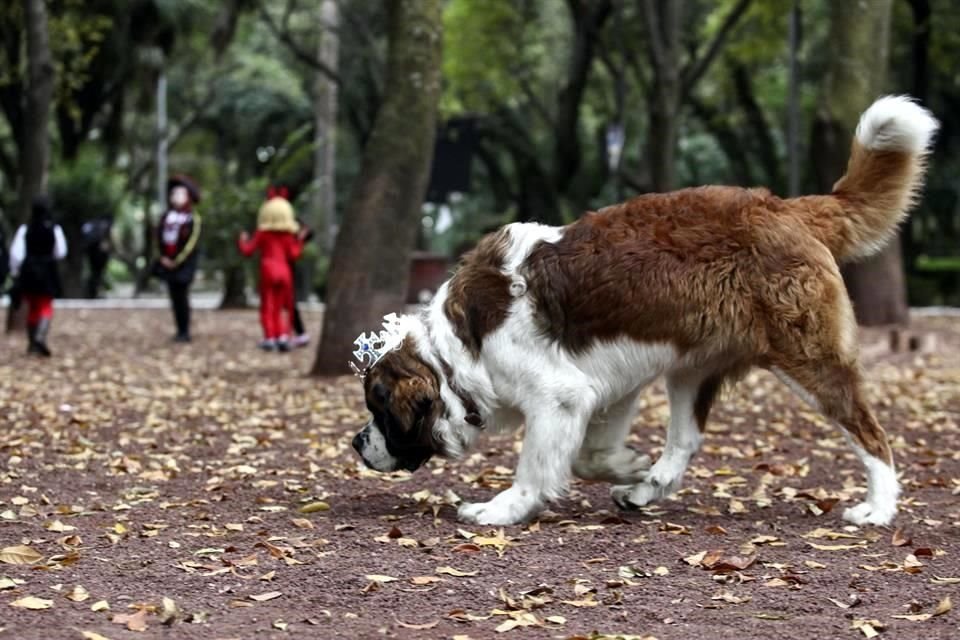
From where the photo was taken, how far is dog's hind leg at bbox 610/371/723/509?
300 inches

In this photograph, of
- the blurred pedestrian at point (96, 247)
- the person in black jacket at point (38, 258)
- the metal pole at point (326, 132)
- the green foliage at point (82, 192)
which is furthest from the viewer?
the metal pole at point (326, 132)

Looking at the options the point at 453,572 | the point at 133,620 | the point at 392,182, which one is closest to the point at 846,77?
the point at 392,182

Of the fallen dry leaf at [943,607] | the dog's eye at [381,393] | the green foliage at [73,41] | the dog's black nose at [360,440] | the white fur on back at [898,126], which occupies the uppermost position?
the green foliage at [73,41]

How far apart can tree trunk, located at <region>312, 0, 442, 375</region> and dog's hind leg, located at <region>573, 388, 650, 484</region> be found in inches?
266

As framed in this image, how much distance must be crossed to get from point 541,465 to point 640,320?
83 cm

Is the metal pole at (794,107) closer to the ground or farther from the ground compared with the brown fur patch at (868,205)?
farther from the ground

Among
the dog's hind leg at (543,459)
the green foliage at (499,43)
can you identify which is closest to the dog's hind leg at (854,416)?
the dog's hind leg at (543,459)

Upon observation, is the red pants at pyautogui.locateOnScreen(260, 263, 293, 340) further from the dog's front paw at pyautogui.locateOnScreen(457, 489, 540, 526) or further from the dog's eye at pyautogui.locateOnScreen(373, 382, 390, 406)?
the dog's front paw at pyautogui.locateOnScreen(457, 489, 540, 526)

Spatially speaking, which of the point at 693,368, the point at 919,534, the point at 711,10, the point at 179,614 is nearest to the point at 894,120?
the point at 693,368

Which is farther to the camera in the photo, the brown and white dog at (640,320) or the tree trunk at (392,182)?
the tree trunk at (392,182)

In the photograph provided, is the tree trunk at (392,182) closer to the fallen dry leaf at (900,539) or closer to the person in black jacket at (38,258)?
the person in black jacket at (38,258)

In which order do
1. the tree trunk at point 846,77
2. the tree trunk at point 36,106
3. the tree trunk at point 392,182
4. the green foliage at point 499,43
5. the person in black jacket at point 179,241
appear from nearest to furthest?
the tree trunk at point 392,182, the tree trunk at point 846,77, the person in black jacket at point 179,241, the tree trunk at point 36,106, the green foliage at point 499,43

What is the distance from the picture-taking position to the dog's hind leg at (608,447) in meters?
7.49

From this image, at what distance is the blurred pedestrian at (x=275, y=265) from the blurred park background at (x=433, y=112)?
0.59 m
